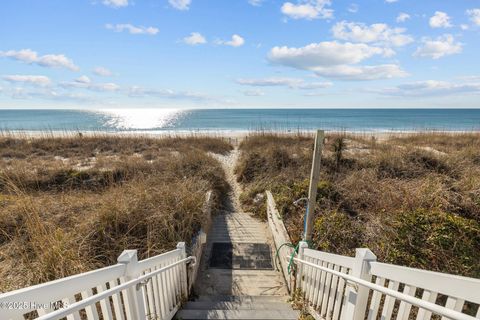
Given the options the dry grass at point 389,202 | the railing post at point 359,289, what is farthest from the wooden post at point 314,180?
the railing post at point 359,289

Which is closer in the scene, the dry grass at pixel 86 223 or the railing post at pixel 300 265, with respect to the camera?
the dry grass at pixel 86 223

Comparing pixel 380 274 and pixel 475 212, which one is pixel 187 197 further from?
pixel 475 212

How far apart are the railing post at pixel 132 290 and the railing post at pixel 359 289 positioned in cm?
167

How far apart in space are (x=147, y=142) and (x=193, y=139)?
2.63 metres

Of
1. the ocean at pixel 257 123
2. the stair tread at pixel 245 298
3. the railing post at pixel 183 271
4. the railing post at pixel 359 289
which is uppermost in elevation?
the ocean at pixel 257 123

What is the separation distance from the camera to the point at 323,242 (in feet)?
12.1

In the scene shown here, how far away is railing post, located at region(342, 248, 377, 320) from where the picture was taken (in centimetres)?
180

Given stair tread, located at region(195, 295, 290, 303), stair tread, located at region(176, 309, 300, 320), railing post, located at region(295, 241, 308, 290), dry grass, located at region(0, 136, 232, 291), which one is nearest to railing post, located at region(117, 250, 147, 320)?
stair tread, located at region(176, 309, 300, 320)

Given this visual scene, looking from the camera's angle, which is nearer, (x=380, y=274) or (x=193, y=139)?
(x=380, y=274)

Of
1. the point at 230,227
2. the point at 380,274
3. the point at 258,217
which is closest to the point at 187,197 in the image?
the point at 230,227

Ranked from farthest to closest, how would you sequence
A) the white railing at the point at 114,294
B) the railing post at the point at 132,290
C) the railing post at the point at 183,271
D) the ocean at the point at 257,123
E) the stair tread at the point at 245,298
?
the ocean at the point at 257,123, the stair tread at the point at 245,298, the railing post at the point at 183,271, the railing post at the point at 132,290, the white railing at the point at 114,294

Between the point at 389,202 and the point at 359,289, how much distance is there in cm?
351

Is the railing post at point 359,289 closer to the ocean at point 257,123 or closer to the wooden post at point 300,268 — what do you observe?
the wooden post at point 300,268

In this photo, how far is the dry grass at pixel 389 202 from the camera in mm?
3111
